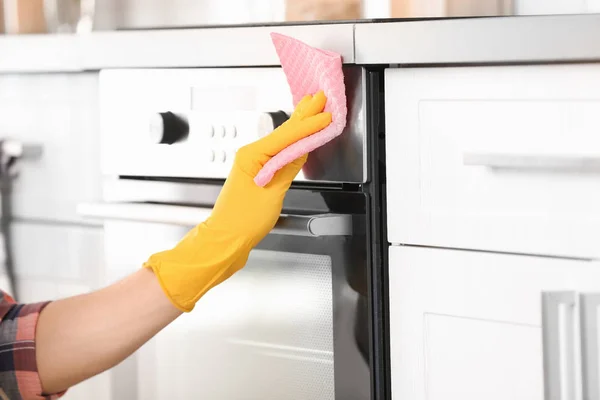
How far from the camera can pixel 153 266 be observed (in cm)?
108

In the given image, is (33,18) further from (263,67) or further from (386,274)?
(386,274)

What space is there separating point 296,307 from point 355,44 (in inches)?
14.4

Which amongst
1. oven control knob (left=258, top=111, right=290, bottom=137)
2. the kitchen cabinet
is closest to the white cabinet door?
oven control knob (left=258, top=111, right=290, bottom=137)

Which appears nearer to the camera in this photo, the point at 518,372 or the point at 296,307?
the point at 518,372

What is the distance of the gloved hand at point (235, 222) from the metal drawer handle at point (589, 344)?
1.21ft

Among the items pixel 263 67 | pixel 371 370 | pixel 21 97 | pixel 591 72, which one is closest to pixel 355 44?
pixel 263 67

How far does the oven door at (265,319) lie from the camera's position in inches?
45.4

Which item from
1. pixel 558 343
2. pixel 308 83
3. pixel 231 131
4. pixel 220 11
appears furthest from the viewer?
pixel 220 11

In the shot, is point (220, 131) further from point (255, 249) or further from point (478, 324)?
point (478, 324)

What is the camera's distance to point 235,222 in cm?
109

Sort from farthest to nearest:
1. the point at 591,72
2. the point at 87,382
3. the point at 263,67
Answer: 1. the point at 87,382
2. the point at 263,67
3. the point at 591,72

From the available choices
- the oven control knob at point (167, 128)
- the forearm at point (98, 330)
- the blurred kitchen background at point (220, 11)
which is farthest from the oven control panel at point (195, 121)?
the forearm at point (98, 330)

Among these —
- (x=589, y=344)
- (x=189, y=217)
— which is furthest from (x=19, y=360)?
(x=589, y=344)

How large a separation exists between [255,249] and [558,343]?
17.3 inches
